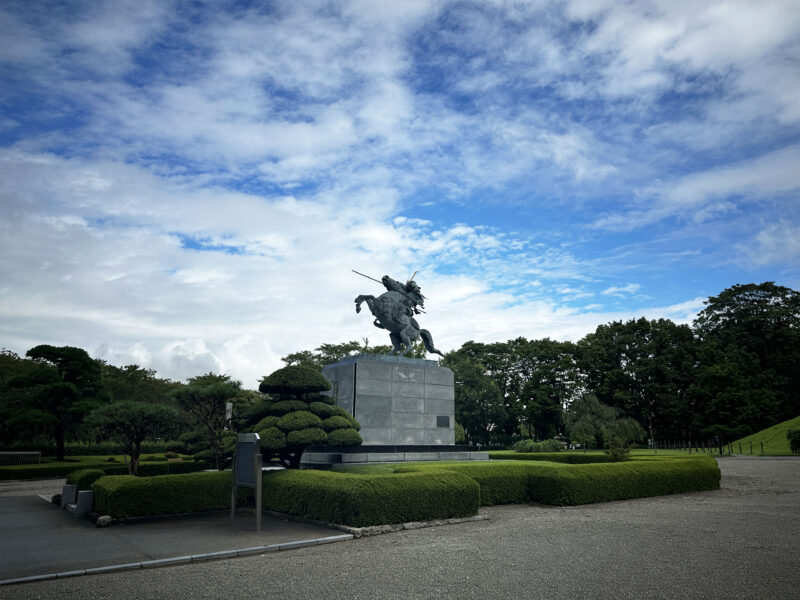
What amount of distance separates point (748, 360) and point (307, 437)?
5674 cm

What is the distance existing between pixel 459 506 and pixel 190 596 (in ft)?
22.6

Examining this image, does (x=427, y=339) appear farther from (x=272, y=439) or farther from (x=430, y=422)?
(x=272, y=439)

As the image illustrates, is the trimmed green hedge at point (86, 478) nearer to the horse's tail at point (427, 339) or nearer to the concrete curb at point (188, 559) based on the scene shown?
the concrete curb at point (188, 559)

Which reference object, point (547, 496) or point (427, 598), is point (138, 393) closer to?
point (547, 496)

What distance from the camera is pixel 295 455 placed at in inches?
619

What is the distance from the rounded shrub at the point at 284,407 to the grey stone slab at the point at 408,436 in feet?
20.8

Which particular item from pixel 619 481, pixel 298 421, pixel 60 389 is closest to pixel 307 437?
pixel 298 421

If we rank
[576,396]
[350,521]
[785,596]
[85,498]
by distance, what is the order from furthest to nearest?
[576,396] < [85,498] < [350,521] < [785,596]

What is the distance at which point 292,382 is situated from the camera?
16.2 m

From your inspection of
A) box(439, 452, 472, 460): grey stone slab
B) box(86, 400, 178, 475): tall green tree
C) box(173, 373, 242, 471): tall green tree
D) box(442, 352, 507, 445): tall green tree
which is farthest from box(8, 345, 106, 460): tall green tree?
box(442, 352, 507, 445): tall green tree

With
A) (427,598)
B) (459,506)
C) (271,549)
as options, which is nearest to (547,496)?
(459,506)

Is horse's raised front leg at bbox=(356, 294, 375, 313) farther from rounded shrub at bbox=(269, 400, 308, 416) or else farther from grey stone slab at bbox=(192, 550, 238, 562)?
grey stone slab at bbox=(192, 550, 238, 562)

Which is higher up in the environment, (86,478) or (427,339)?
(427,339)

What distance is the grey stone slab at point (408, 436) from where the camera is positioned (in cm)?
2134
